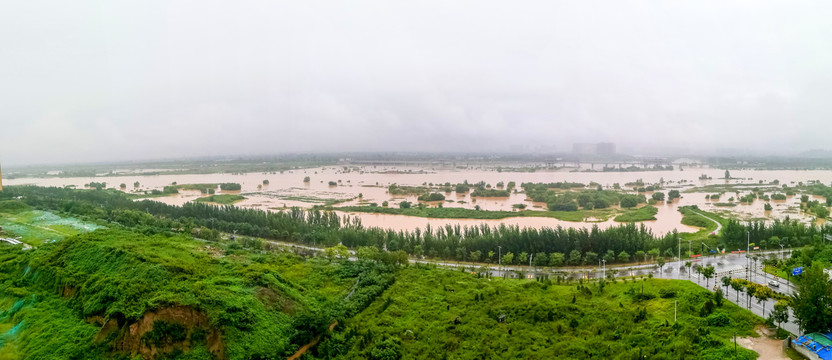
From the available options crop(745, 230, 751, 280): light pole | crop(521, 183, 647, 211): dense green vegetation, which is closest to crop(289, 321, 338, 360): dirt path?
crop(745, 230, 751, 280): light pole

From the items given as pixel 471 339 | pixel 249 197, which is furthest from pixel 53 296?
pixel 249 197

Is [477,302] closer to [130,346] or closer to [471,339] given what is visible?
[471,339]

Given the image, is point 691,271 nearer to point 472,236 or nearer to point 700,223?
point 472,236

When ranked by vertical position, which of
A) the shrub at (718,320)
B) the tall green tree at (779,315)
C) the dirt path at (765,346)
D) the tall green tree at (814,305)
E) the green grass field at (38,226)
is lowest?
the dirt path at (765,346)

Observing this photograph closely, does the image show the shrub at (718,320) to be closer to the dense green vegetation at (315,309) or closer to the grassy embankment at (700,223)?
the dense green vegetation at (315,309)

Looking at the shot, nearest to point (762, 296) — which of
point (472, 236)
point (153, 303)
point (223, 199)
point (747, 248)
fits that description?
point (747, 248)

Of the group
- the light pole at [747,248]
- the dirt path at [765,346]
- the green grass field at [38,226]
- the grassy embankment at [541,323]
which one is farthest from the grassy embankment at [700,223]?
the green grass field at [38,226]
